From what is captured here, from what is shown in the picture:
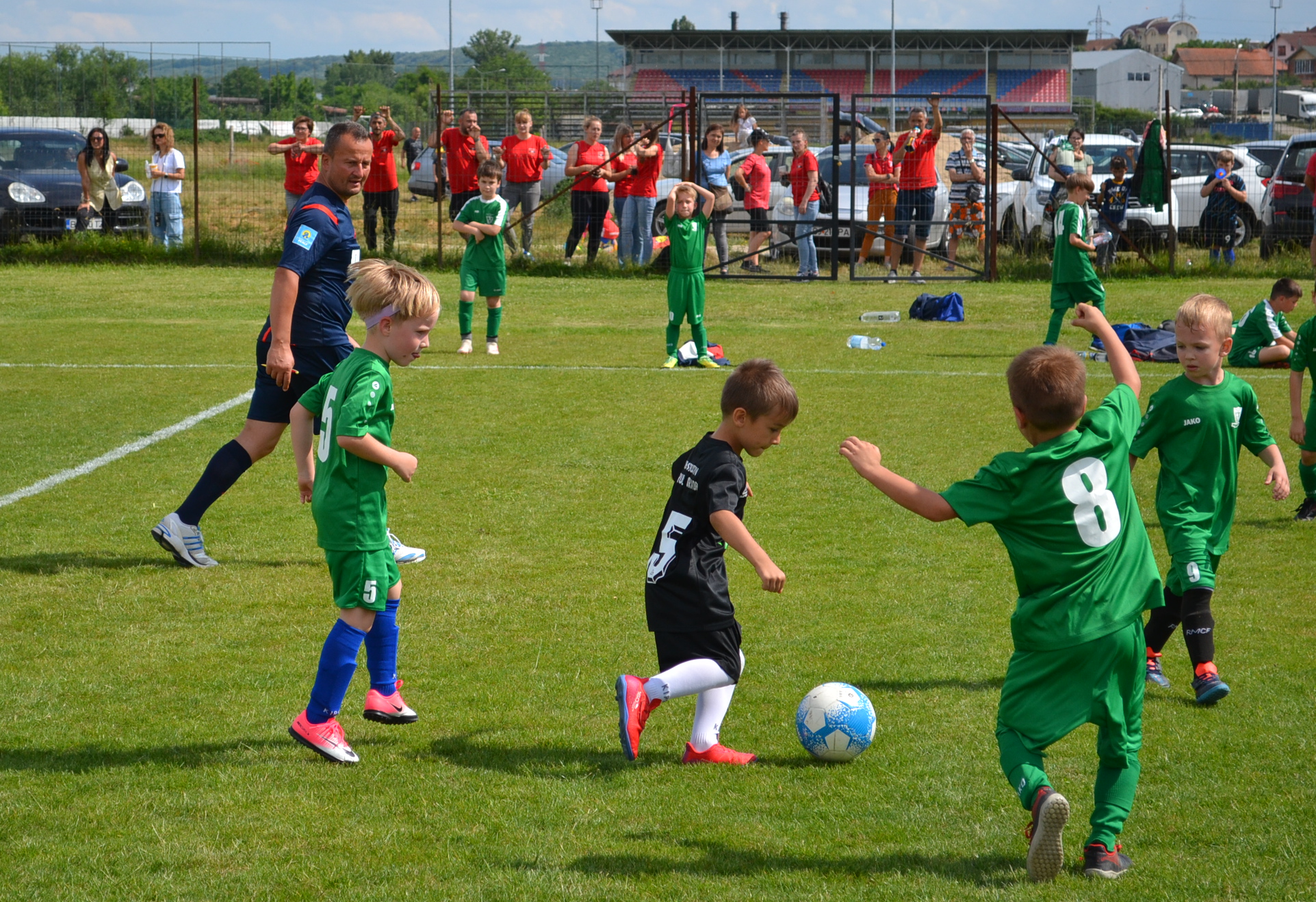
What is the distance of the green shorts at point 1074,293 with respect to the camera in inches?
506

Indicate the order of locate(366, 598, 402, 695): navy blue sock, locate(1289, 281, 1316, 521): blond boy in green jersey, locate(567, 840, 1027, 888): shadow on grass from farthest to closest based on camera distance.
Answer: locate(1289, 281, 1316, 521): blond boy in green jersey < locate(366, 598, 402, 695): navy blue sock < locate(567, 840, 1027, 888): shadow on grass

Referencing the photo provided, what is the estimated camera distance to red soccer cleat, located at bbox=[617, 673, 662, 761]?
3895mm

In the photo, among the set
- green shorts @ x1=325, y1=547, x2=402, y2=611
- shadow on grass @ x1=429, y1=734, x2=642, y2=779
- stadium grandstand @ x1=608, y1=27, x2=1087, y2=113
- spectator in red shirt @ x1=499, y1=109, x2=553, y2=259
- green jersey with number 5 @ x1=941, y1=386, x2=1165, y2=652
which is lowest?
shadow on grass @ x1=429, y1=734, x2=642, y2=779

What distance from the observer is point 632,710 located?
3.91 m

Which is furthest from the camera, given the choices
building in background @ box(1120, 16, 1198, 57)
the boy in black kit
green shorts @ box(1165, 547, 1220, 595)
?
building in background @ box(1120, 16, 1198, 57)

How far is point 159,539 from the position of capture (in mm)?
6223

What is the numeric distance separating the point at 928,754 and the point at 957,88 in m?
74.2

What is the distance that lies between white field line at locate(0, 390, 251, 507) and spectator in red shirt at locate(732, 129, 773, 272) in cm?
1063

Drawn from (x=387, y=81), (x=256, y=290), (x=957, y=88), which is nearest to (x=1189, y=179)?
(x=256, y=290)

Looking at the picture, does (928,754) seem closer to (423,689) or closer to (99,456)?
(423,689)

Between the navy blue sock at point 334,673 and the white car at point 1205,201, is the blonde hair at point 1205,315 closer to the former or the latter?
the navy blue sock at point 334,673

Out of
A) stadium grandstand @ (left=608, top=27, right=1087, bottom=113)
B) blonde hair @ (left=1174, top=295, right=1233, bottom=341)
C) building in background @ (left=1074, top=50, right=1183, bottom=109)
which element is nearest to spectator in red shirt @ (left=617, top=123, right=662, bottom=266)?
blonde hair @ (left=1174, top=295, right=1233, bottom=341)

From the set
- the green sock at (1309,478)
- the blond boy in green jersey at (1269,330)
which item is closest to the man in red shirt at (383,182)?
the blond boy in green jersey at (1269,330)

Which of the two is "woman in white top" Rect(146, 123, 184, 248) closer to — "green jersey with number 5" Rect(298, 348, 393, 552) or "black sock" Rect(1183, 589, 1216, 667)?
"green jersey with number 5" Rect(298, 348, 393, 552)
